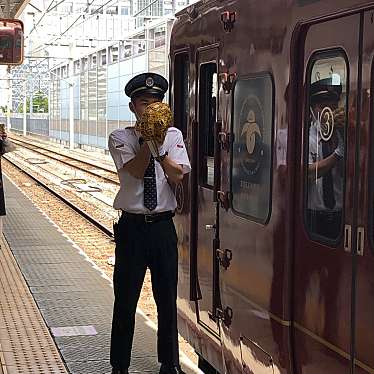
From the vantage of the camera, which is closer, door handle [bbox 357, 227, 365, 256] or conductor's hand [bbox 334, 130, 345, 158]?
door handle [bbox 357, 227, 365, 256]

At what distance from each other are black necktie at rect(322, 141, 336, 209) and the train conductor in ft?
4.97

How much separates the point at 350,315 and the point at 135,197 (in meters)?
2.07

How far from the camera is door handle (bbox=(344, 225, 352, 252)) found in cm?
299

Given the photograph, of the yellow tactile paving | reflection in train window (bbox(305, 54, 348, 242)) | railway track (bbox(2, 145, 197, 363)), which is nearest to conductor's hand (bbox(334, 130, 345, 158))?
reflection in train window (bbox(305, 54, 348, 242))

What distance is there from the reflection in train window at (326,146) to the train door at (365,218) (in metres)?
0.17

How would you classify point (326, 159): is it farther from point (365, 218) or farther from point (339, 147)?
point (365, 218)

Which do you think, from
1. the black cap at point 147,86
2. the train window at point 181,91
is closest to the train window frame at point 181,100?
the train window at point 181,91

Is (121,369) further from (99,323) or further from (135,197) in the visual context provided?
(99,323)

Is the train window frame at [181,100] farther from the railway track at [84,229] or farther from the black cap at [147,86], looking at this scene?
the railway track at [84,229]

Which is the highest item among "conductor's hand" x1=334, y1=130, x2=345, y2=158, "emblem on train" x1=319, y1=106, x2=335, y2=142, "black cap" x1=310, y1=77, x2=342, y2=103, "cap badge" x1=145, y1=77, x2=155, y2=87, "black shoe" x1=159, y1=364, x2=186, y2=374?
"cap badge" x1=145, y1=77, x2=155, y2=87

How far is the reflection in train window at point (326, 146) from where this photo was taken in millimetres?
3104

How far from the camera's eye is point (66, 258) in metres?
10.9

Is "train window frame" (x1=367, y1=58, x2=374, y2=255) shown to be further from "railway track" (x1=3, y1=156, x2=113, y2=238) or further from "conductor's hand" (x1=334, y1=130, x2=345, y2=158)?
"railway track" (x1=3, y1=156, x2=113, y2=238)

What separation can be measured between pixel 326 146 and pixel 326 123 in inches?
3.7
